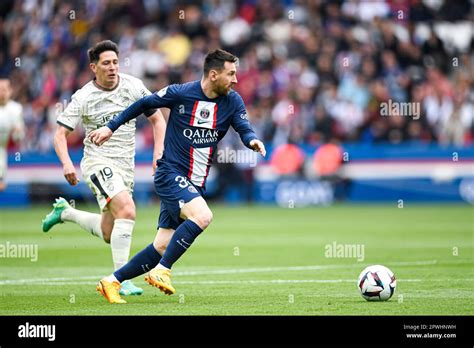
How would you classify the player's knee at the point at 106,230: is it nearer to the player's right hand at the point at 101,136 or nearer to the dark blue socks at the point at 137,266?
the dark blue socks at the point at 137,266

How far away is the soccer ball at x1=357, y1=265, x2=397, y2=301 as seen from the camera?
382 inches

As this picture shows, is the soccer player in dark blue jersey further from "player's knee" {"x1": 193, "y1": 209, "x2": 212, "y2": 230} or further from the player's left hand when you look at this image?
the player's left hand

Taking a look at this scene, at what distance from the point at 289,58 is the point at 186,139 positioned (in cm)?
1815

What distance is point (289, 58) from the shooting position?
1101 inches

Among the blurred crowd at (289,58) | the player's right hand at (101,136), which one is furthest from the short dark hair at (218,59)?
the blurred crowd at (289,58)

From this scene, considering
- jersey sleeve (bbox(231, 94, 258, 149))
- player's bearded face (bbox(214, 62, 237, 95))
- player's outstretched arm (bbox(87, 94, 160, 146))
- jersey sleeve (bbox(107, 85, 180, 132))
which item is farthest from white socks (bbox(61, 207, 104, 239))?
player's bearded face (bbox(214, 62, 237, 95))

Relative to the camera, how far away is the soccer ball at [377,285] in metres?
9.71

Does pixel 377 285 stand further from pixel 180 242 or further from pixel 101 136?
pixel 101 136

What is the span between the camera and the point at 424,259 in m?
13.8

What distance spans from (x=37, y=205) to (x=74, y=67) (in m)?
4.70

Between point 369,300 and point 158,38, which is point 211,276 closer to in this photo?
point 369,300

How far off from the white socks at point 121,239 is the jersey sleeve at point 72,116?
44.4 inches

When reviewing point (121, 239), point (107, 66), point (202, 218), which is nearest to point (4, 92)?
point (107, 66)
